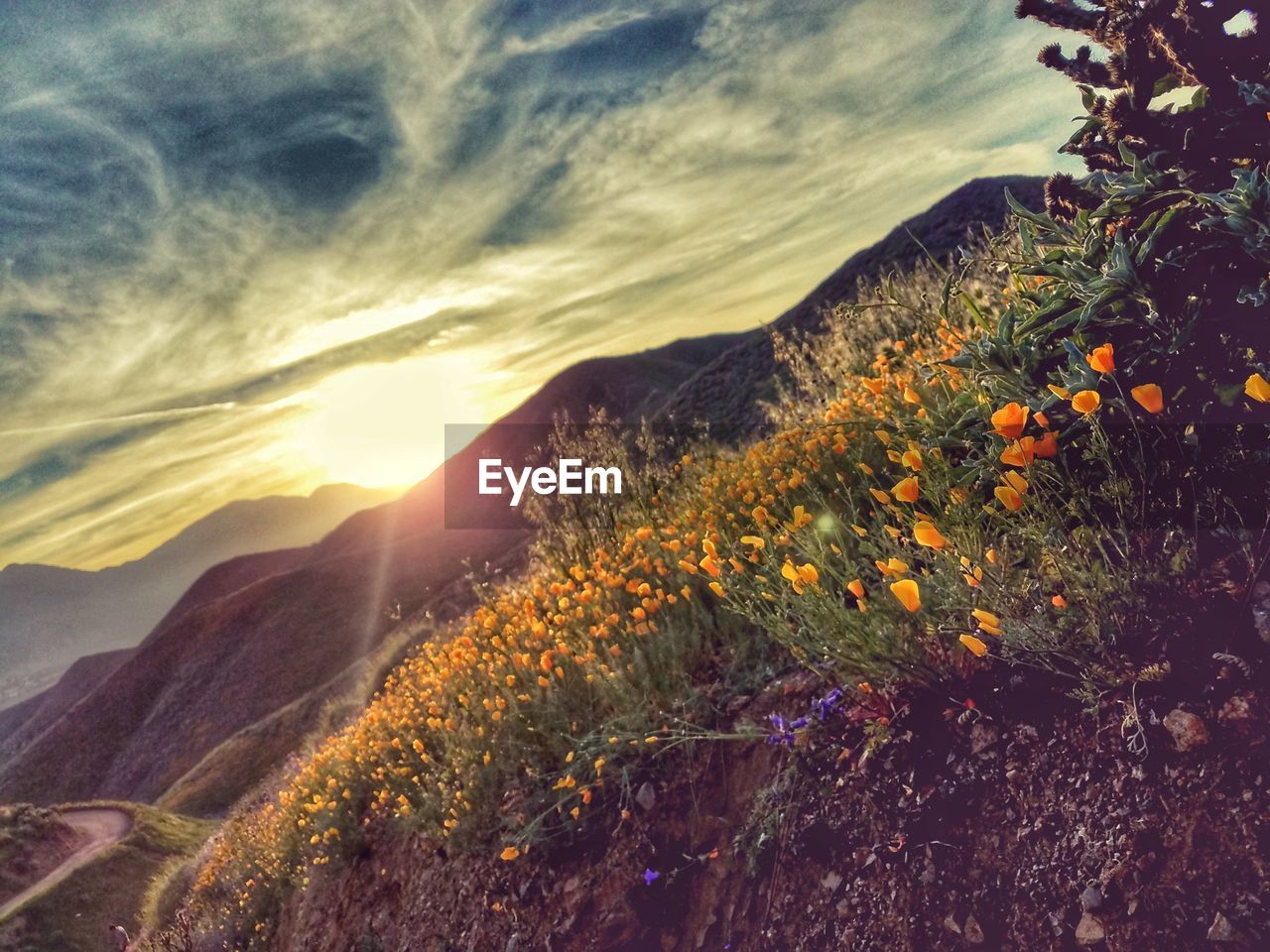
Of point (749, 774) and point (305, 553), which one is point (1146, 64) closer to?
point (749, 774)

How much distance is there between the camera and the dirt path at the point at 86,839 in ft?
57.2

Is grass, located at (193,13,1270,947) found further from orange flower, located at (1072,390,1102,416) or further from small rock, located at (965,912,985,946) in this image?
small rock, located at (965,912,985,946)

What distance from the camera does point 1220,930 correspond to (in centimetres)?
203

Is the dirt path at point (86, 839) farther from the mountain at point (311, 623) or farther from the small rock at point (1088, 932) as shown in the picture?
the small rock at point (1088, 932)

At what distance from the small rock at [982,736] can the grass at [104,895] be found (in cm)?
1391

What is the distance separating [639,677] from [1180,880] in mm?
2665

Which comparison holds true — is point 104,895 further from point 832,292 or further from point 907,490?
point 832,292

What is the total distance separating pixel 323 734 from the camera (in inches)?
474

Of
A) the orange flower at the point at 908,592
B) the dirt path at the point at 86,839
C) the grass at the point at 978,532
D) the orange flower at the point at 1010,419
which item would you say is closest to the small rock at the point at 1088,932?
the grass at the point at 978,532

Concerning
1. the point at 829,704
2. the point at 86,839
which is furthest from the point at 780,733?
the point at 86,839

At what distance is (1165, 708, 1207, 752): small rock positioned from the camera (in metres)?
2.29

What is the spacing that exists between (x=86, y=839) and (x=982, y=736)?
86.8 feet

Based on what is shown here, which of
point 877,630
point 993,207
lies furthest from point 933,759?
point 993,207

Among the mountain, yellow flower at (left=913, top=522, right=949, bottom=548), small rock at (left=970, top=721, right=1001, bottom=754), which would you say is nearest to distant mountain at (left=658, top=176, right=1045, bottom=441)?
the mountain
